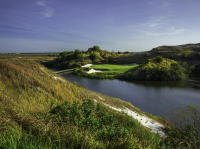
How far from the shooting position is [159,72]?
37.8m

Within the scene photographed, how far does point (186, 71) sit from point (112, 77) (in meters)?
25.9

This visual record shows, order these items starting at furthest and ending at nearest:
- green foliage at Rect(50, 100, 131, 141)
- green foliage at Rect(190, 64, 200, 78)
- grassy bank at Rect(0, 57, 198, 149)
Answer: green foliage at Rect(190, 64, 200, 78) → green foliage at Rect(50, 100, 131, 141) → grassy bank at Rect(0, 57, 198, 149)

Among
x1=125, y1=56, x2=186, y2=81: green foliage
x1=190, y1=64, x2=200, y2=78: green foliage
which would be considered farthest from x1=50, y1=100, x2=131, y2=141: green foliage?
x1=190, y1=64, x2=200, y2=78: green foliage

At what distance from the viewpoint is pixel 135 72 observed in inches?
1592

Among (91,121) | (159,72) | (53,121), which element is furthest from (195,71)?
(53,121)

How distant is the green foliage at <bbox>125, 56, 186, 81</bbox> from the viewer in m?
37.1

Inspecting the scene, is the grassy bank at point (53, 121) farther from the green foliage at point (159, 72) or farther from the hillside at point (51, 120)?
the green foliage at point (159, 72)

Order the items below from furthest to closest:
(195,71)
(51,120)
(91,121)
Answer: (195,71)
(91,121)
(51,120)

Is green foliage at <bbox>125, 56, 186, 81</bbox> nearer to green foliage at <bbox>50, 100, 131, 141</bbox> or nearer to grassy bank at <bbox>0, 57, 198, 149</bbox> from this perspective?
grassy bank at <bbox>0, 57, 198, 149</bbox>

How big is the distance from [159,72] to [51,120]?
132 ft

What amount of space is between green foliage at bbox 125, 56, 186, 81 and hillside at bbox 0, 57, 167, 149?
33394mm

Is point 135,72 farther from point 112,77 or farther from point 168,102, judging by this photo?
point 168,102

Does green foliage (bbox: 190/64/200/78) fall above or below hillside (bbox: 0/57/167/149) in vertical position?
below

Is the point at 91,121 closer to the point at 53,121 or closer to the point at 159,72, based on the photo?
the point at 53,121
